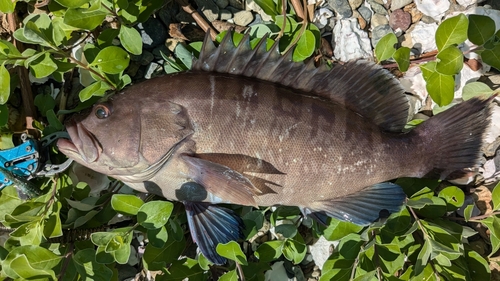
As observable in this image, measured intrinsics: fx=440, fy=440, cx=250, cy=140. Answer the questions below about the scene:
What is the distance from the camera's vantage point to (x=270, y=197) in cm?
238

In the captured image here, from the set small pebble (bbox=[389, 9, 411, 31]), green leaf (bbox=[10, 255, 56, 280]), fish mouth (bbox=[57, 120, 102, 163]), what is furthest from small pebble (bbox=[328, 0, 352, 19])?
green leaf (bbox=[10, 255, 56, 280])

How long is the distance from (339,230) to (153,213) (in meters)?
1.06

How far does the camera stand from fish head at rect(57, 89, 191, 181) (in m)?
2.17

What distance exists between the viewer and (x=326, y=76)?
2404 millimetres

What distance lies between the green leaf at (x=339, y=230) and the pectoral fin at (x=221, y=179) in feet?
1.88

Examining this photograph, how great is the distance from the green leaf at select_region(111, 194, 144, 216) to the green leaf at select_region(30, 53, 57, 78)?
0.76 metres

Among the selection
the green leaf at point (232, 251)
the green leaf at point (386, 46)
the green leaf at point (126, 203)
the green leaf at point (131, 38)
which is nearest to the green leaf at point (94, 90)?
the green leaf at point (131, 38)

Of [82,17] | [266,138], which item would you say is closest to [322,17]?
[266,138]

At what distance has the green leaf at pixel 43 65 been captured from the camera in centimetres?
236

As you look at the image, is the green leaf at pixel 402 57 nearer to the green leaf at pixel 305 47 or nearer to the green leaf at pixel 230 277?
the green leaf at pixel 305 47

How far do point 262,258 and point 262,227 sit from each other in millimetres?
283

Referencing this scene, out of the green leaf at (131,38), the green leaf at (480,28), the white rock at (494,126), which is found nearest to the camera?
the green leaf at (480,28)

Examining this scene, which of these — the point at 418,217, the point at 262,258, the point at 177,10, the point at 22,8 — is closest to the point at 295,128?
the point at 262,258

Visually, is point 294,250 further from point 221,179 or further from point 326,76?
point 326,76
